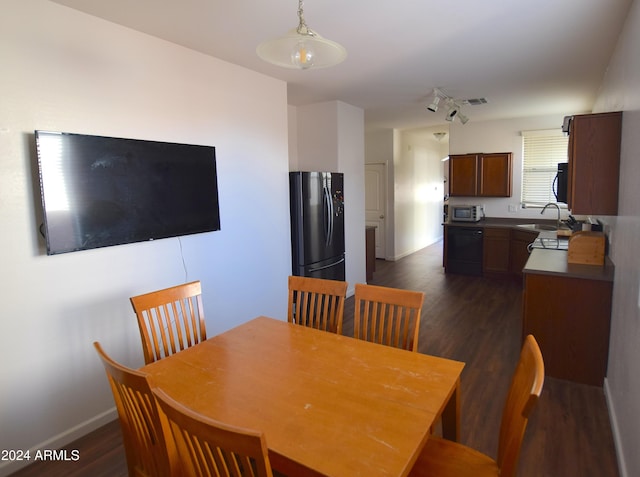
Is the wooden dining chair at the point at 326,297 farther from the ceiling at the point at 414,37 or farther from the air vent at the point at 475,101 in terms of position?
the air vent at the point at 475,101

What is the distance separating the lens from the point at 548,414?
2580 mm

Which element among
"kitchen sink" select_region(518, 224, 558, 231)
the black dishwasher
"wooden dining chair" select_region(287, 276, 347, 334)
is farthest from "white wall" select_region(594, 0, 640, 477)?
the black dishwasher

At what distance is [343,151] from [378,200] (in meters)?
3.00

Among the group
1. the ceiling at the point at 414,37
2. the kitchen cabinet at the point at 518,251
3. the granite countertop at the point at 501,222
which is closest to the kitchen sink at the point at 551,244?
the kitchen cabinet at the point at 518,251

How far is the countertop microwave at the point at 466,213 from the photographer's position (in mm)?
6469

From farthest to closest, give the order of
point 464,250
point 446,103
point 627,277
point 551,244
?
1. point 464,250
2. point 446,103
3. point 551,244
4. point 627,277

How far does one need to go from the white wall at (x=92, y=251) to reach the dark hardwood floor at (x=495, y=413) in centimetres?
31

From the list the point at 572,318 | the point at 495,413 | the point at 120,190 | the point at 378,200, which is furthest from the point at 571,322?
the point at 378,200

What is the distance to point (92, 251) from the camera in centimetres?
245

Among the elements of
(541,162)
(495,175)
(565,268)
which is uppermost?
(541,162)

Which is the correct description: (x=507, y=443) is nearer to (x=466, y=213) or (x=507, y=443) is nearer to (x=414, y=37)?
(x=414, y=37)

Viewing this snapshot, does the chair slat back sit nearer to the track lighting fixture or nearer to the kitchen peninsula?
the kitchen peninsula

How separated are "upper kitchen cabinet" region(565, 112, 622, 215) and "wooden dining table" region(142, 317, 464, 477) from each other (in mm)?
1819

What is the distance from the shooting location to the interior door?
25.4 ft
